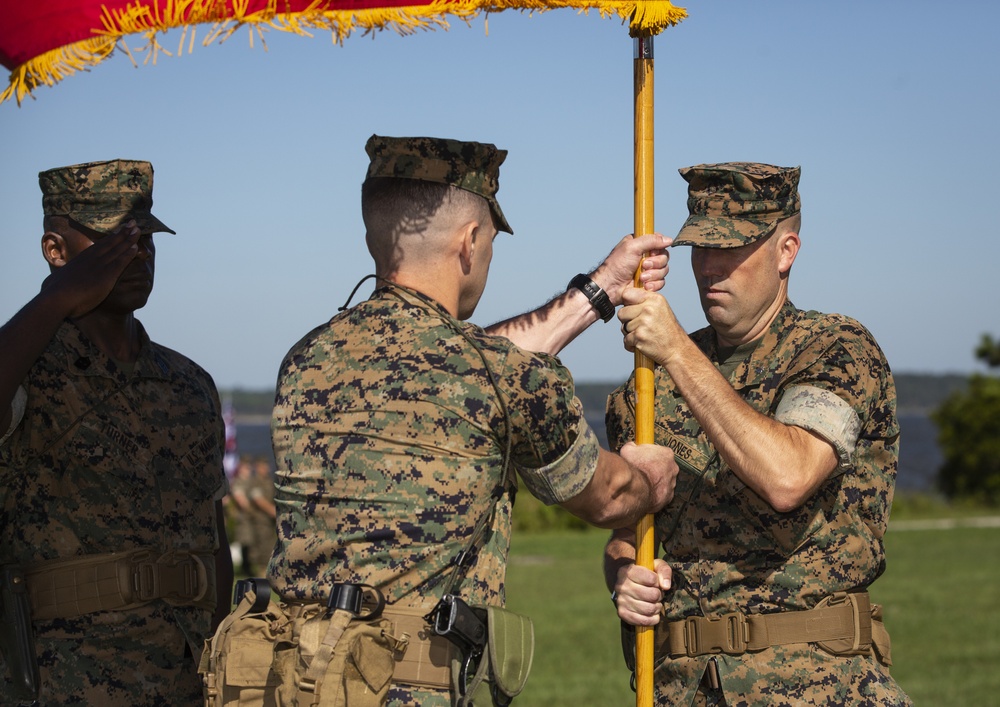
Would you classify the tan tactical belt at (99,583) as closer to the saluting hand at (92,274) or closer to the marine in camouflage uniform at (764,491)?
the saluting hand at (92,274)

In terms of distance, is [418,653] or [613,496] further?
[613,496]

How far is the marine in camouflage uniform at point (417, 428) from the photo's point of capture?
337 centimetres

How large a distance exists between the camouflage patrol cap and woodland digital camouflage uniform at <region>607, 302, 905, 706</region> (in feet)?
1.27

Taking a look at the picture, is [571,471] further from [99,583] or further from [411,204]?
[99,583]

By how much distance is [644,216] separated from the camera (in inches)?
164

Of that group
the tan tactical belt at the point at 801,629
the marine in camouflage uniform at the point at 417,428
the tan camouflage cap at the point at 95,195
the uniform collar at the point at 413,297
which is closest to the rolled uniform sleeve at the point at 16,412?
the tan camouflage cap at the point at 95,195

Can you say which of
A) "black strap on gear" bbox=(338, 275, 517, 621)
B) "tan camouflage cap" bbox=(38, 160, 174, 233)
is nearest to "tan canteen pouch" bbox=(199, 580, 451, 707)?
"black strap on gear" bbox=(338, 275, 517, 621)

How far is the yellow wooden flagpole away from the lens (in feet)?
13.4

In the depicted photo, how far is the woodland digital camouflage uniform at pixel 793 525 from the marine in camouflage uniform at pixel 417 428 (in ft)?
2.27

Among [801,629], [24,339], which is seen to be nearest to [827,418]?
[801,629]

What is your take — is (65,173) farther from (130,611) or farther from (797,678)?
(797,678)

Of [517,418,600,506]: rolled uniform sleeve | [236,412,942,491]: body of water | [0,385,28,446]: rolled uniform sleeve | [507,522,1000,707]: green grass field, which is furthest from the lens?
[236,412,942,491]: body of water

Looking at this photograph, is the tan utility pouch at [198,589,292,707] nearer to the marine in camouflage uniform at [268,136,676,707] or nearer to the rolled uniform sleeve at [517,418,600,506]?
the marine in camouflage uniform at [268,136,676,707]

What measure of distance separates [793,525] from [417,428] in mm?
1457
